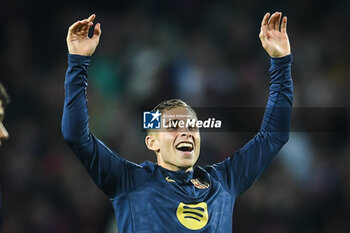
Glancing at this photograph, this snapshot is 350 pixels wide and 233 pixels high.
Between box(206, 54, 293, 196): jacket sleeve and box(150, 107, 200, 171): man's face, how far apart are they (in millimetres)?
267

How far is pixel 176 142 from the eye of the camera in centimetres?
388

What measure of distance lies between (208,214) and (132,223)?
0.46 m

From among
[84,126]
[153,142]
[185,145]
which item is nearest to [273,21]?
[185,145]

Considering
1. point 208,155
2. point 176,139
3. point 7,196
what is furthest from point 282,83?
point 7,196

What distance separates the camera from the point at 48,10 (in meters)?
7.89

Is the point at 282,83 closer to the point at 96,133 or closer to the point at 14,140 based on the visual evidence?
the point at 96,133

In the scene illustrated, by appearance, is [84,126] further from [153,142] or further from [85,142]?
[153,142]

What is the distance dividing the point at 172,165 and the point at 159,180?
0.16 m

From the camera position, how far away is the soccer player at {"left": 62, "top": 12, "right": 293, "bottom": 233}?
3.50m

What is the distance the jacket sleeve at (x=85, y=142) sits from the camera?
344cm

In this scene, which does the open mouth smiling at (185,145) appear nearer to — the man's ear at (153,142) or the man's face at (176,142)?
the man's face at (176,142)

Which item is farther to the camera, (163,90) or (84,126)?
(163,90)

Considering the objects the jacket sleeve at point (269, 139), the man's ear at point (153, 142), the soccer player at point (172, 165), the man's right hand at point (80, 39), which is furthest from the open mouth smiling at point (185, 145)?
the man's right hand at point (80, 39)

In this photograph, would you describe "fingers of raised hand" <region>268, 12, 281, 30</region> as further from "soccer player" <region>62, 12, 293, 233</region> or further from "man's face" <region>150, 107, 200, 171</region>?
"man's face" <region>150, 107, 200, 171</region>
